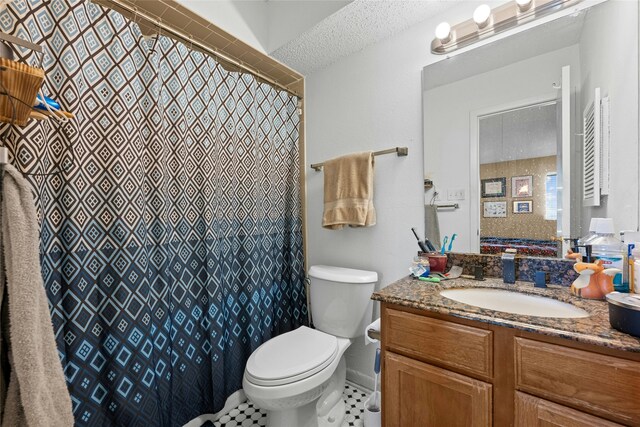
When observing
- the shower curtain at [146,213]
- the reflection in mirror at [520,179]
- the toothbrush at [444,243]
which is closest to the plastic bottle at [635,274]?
the reflection in mirror at [520,179]

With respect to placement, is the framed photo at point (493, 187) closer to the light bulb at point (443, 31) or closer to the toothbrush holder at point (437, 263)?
the toothbrush holder at point (437, 263)

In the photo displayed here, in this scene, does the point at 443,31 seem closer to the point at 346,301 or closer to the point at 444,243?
the point at 444,243

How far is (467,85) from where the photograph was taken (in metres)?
1.36

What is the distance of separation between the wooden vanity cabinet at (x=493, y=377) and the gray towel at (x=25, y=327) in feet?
3.32

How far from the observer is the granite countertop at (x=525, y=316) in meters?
0.68

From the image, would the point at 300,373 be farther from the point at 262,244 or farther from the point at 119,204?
the point at 119,204

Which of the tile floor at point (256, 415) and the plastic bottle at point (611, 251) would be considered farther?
the tile floor at point (256, 415)

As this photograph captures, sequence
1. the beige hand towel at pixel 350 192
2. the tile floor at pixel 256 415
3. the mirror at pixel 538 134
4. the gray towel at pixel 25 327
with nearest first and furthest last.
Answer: the gray towel at pixel 25 327 → the mirror at pixel 538 134 → the tile floor at pixel 256 415 → the beige hand towel at pixel 350 192

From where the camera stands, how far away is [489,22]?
1.25m

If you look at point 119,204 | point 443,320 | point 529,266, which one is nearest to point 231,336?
point 119,204

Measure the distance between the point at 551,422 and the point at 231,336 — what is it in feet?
4.59

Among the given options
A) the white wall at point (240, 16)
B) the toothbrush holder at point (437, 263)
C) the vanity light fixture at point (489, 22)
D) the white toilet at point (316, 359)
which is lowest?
the white toilet at point (316, 359)

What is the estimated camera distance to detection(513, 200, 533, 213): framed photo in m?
1.20

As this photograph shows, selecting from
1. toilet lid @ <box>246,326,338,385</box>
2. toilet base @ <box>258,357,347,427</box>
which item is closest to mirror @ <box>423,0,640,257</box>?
toilet lid @ <box>246,326,338,385</box>
